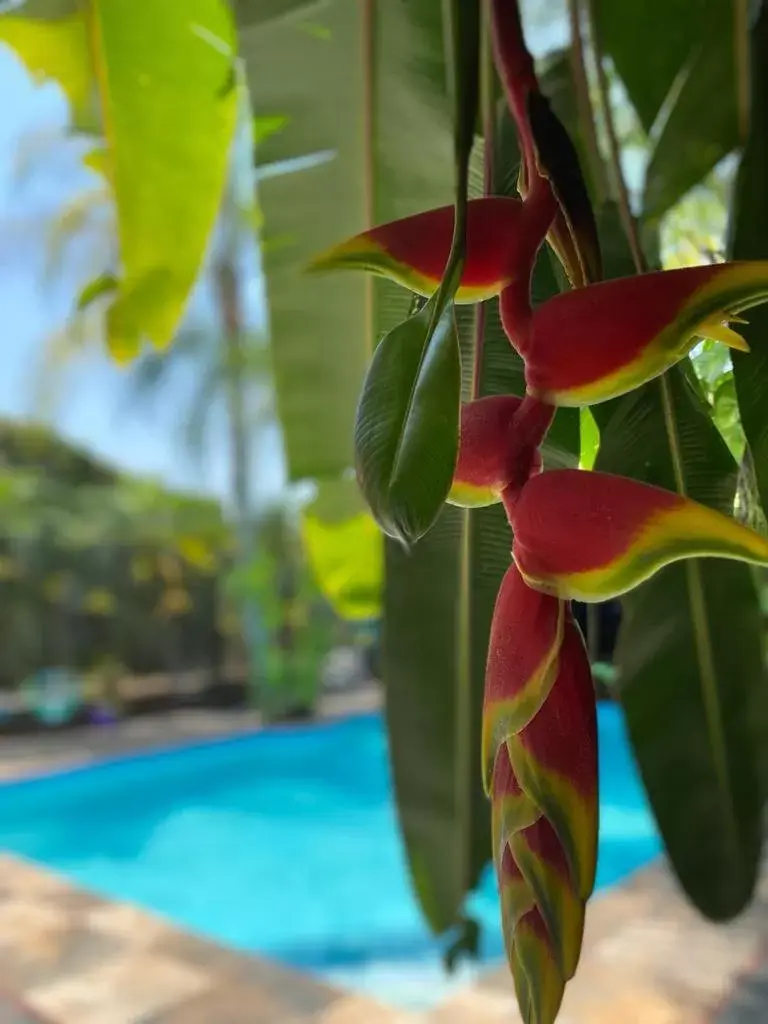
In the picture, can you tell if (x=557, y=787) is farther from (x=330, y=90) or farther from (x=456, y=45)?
(x=330, y=90)

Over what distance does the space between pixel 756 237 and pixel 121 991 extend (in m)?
1.31

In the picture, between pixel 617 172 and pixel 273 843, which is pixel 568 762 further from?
pixel 273 843

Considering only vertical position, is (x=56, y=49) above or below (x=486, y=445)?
above

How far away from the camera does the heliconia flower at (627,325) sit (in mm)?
120

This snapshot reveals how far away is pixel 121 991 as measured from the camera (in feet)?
4.09

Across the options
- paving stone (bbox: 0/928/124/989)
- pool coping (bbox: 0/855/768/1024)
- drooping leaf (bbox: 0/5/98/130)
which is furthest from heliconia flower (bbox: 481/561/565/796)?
paving stone (bbox: 0/928/124/989)

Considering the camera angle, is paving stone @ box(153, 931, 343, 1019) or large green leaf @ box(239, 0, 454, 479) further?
paving stone @ box(153, 931, 343, 1019)

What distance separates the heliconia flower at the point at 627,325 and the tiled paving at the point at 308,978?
3.16ft

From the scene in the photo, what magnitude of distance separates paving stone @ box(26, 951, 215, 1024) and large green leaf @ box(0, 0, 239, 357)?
0.99 metres

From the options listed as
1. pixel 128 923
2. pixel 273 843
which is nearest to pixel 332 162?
pixel 128 923

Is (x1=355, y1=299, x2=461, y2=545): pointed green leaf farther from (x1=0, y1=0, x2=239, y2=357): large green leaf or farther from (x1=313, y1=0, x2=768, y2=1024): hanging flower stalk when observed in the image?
(x1=0, y1=0, x2=239, y2=357): large green leaf

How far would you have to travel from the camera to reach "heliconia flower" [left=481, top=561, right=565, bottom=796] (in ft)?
Result: 0.37

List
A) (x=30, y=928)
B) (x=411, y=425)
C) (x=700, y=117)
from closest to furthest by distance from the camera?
(x=411, y=425)
(x=700, y=117)
(x=30, y=928)

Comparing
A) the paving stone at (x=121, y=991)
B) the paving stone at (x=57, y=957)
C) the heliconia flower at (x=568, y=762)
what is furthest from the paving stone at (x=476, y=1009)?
the heliconia flower at (x=568, y=762)
